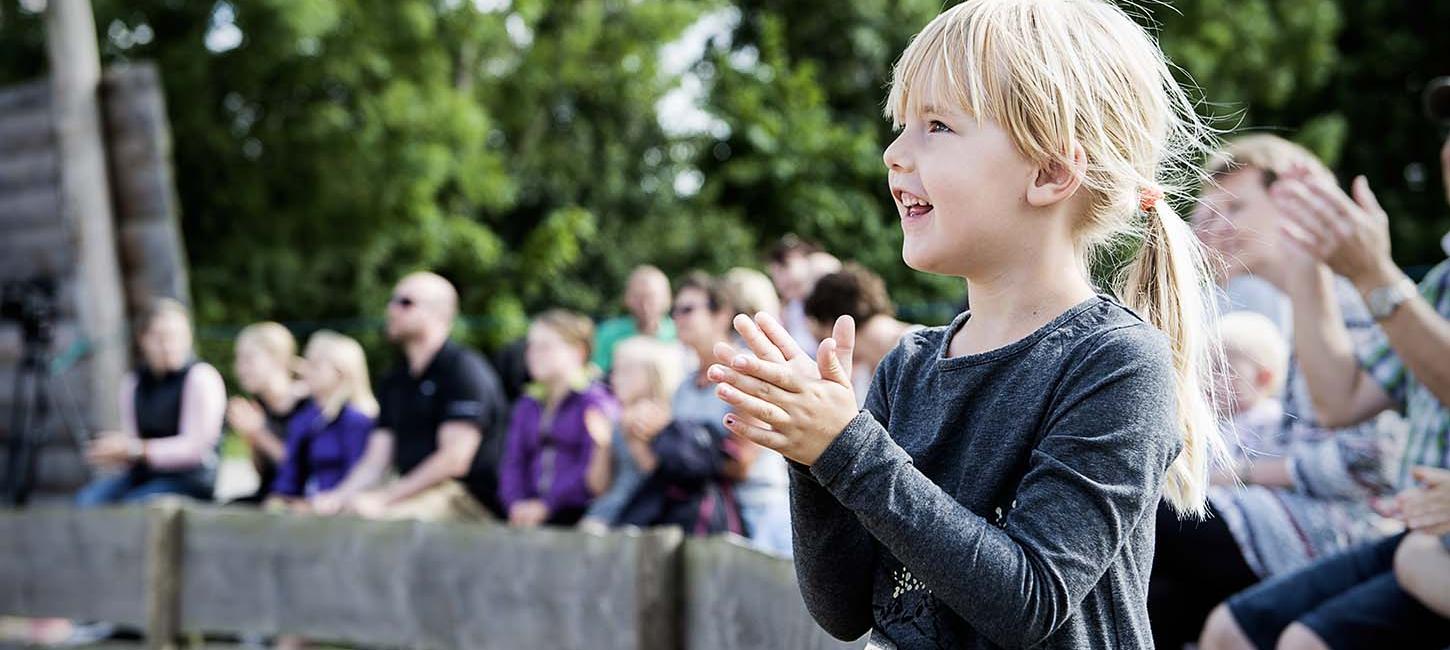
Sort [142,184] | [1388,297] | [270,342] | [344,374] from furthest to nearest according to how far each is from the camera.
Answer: [142,184] < [270,342] < [344,374] < [1388,297]

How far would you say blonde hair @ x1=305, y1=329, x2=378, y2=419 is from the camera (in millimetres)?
6297

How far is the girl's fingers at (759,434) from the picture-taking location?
1365 mm

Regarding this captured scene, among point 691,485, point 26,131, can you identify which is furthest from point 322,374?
point 26,131

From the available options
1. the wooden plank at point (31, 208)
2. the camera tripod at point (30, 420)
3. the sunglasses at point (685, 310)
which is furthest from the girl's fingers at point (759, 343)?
the wooden plank at point (31, 208)

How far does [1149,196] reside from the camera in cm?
164

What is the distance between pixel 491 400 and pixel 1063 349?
458cm

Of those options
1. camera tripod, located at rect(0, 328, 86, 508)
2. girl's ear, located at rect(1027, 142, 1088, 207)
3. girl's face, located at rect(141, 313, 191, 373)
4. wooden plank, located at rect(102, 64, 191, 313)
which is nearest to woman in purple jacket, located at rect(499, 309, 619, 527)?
girl's face, located at rect(141, 313, 191, 373)

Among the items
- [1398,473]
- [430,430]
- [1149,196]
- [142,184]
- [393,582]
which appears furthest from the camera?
[142,184]

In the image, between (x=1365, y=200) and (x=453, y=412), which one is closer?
(x=1365, y=200)

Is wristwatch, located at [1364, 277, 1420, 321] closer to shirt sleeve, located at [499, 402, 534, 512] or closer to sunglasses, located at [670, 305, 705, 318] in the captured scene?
sunglasses, located at [670, 305, 705, 318]

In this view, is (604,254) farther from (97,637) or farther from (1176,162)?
(1176,162)

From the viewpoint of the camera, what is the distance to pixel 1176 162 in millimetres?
1743

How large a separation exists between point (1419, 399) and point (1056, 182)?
174cm

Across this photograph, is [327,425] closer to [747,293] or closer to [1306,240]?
[747,293]
